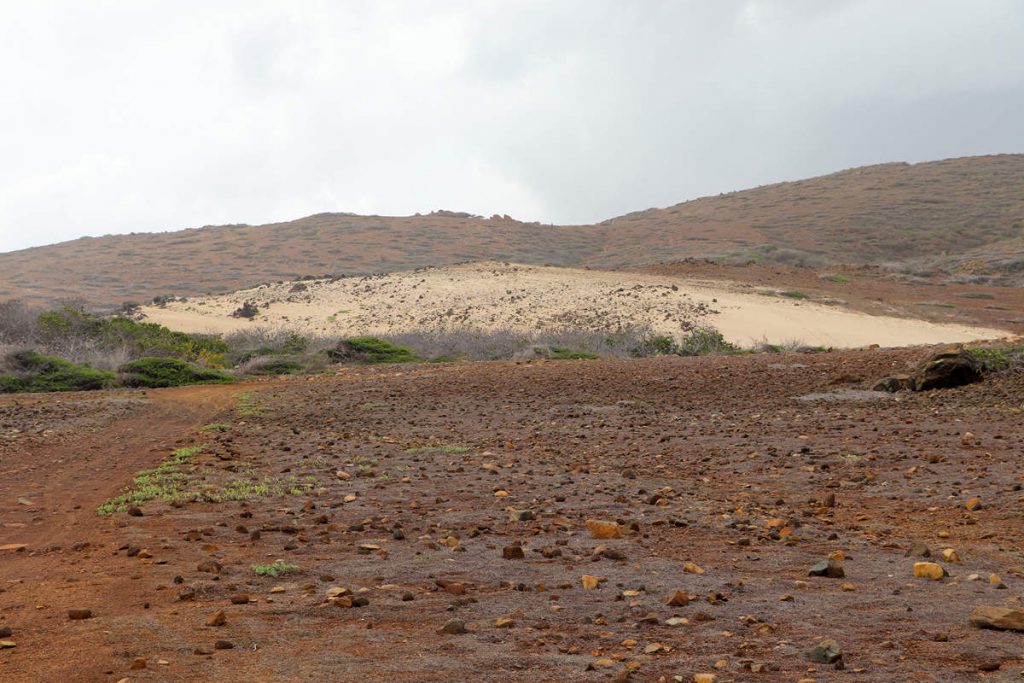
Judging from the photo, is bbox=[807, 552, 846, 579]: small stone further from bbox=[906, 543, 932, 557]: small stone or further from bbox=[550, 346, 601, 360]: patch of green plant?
bbox=[550, 346, 601, 360]: patch of green plant

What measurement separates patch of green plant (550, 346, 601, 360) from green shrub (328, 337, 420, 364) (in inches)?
128

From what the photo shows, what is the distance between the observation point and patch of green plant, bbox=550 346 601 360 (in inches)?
774

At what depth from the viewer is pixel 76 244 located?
69.7 meters

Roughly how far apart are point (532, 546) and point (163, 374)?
46.0 ft

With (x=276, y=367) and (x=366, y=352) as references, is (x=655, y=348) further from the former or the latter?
(x=276, y=367)

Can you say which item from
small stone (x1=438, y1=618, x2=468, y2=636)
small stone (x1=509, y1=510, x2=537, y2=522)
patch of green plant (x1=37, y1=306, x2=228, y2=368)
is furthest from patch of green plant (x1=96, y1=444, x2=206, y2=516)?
patch of green plant (x1=37, y1=306, x2=228, y2=368)

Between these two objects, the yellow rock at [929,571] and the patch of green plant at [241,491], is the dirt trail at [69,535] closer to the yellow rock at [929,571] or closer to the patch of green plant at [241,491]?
the patch of green plant at [241,491]

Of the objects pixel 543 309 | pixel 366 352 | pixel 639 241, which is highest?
pixel 639 241

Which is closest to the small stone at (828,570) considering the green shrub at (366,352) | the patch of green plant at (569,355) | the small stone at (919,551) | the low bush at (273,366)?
the small stone at (919,551)

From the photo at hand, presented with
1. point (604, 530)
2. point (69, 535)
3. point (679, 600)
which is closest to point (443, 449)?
Result: point (604, 530)

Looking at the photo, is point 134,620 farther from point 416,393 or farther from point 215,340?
point 215,340

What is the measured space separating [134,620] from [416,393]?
9.90 meters

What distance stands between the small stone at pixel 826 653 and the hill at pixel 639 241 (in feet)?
125

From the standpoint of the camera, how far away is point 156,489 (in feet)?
23.6
